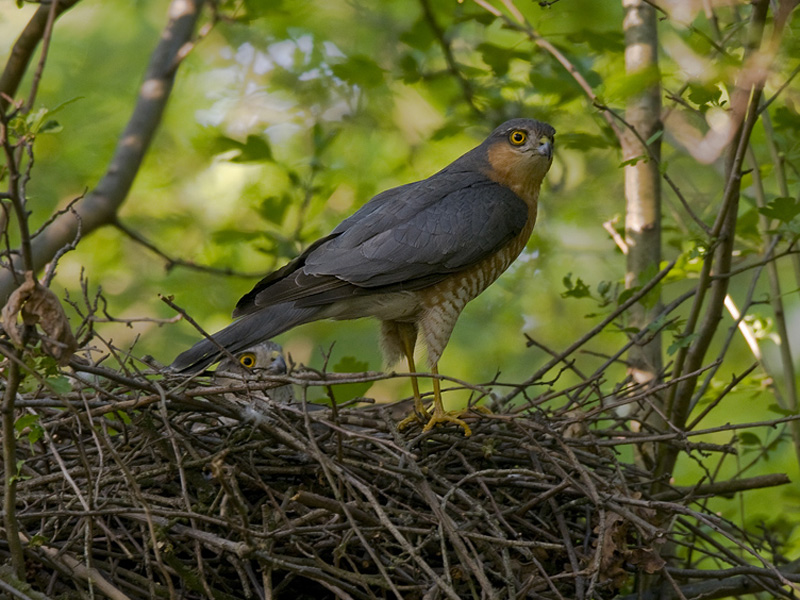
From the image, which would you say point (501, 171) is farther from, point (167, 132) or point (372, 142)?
point (167, 132)

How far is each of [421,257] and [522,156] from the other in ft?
3.42

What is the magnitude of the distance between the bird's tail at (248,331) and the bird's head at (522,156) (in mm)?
1560

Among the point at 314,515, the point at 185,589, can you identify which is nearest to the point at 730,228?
the point at 314,515

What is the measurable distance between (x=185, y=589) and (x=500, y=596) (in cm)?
129

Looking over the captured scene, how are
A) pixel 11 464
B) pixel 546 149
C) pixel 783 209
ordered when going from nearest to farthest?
pixel 11 464, pixel 783 209, pixel 546 149

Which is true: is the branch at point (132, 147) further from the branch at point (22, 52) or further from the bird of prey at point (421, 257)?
the bird of prey at point (421, 257)

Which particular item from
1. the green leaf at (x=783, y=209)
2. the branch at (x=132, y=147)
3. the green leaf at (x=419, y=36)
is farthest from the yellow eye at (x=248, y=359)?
the green leaf at (x=783, y=209)

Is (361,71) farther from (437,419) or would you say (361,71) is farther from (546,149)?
(437,419)

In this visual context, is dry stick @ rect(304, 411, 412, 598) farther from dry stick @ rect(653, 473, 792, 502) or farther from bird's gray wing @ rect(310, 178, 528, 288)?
dry stick @ rect(653, 473, 792, 502)

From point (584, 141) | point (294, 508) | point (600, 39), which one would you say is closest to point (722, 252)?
point (584, 141)

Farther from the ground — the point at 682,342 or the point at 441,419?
the point at 682,342

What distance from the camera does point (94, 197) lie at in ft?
19.8

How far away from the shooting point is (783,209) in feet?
13.7

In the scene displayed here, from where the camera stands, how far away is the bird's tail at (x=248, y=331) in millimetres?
4344
